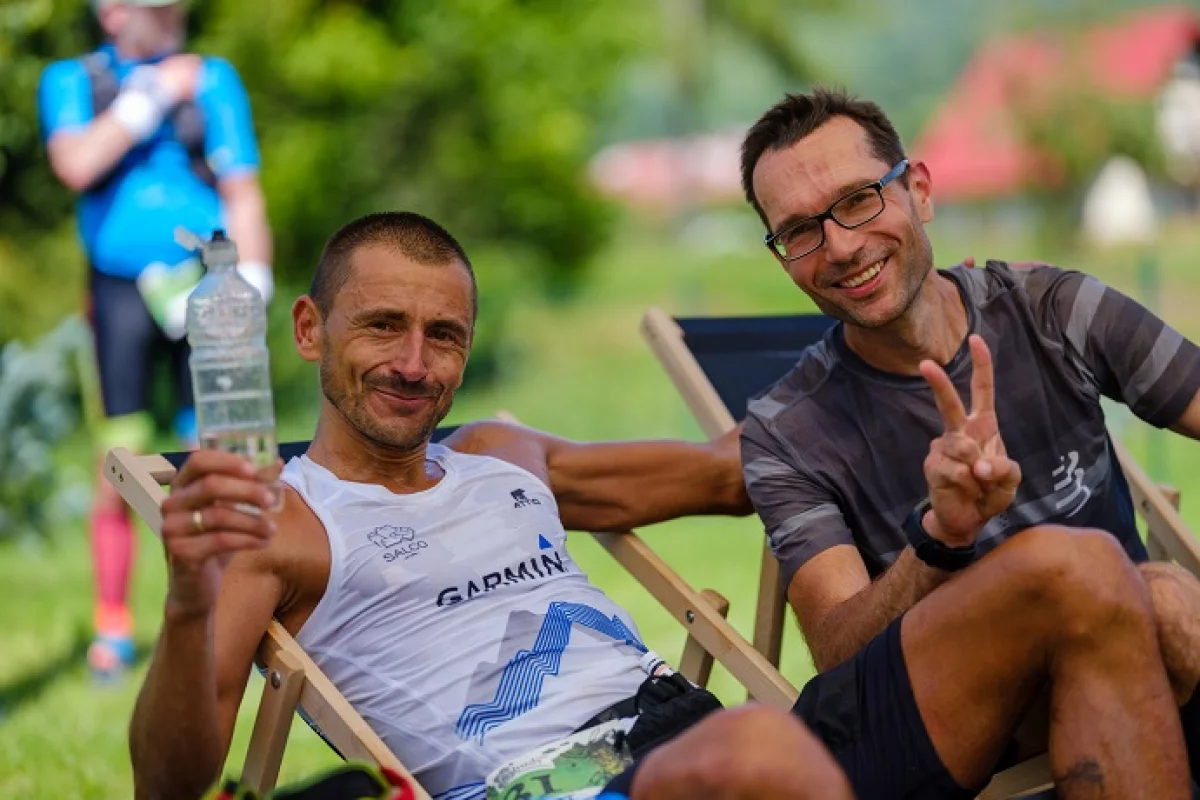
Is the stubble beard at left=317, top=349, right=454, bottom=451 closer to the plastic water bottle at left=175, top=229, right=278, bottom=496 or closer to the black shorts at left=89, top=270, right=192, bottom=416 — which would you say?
the plastic water bottle at left=175, top=229, right=278, bottom=496

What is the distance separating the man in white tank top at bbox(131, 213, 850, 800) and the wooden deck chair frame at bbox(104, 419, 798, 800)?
0.29 ft

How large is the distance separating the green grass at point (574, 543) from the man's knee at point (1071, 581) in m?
2.67

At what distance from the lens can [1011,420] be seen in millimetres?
3512

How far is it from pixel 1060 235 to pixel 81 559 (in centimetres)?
1976

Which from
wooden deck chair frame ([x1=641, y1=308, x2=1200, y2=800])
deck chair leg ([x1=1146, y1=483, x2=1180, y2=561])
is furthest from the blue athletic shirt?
deck chair leg ([x1=1146, y1=483, x2=1180, y2=561])

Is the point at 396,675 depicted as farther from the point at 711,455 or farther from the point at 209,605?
the point at 711,455

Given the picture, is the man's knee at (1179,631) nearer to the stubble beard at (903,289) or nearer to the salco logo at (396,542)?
the stubble beard at (903,289)

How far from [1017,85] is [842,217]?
88.7 ft

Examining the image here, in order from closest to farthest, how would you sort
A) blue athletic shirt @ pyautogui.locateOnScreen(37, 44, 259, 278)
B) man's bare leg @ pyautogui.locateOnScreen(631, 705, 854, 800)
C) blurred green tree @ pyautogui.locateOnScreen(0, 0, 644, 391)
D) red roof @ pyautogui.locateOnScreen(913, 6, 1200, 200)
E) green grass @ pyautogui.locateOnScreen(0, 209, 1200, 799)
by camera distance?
man's bare leg @ pyautogui.locateOnScreen(631, 705, 854, 800) < green grass @ pyautogui.locateOnScreen(0, 209, 1200, 799) < blue athletic shirt @ pyautogui.locateOnScreen(37, 44, 259, 278) < blurred green tree @ pyautogui.locateOnScreen(0, 0, 644, 391) < red roof @ pyautogui.locateOnScreen(913, 6, 1200, 200)

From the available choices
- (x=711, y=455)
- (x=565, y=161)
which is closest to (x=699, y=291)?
(x=565, y=161)

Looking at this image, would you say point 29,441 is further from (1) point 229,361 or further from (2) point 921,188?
(1) point 229,361

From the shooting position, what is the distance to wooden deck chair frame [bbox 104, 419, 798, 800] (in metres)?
3.02

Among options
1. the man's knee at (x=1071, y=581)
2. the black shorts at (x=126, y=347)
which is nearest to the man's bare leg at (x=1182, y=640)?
the man's knee at (x=1071, y=581)

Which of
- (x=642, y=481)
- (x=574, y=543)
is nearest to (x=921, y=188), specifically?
(x=642, y=481)
